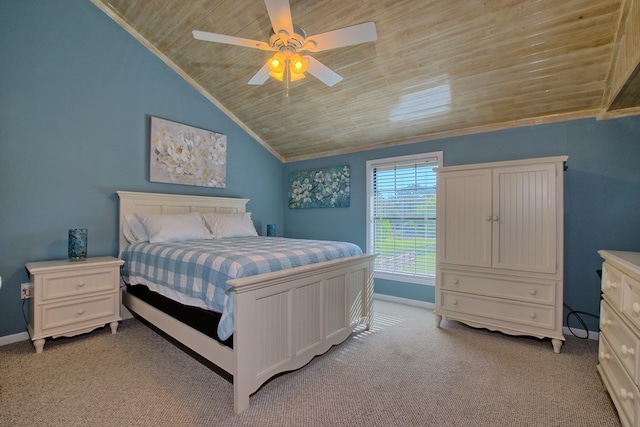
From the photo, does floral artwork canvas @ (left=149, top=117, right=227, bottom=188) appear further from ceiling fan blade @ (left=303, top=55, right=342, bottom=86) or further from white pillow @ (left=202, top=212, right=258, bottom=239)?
ceiling fan blade @ (left=303, top=55, right=342, bottom=86)

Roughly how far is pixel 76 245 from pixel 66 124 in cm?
120

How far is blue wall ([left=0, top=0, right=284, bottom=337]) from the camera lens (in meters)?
2.56

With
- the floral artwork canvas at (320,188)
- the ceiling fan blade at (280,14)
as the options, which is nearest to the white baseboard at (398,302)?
the floral artwork canvas at (320,188)

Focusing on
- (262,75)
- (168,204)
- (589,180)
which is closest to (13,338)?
(168,204)

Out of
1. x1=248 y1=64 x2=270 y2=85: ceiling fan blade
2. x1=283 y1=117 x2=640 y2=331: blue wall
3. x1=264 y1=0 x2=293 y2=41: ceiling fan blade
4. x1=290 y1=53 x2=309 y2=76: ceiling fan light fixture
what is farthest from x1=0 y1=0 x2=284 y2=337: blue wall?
x1=283 y1=117 x2=640 y2=331: blue wall

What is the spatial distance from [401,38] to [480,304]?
8.27ft

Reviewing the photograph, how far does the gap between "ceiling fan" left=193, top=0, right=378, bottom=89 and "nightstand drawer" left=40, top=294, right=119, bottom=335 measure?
7.82ft

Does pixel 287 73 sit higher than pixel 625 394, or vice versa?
pixel 287 73

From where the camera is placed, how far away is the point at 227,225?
3.57 m

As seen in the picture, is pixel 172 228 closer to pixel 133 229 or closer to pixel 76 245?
pixel 133 229

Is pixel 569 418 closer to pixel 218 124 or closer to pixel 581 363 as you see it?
pixel 581 363

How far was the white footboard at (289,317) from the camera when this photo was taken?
169cm

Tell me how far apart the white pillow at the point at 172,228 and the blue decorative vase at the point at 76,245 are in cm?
54

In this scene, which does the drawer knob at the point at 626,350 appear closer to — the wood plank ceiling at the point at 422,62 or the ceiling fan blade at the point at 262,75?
the wood plank ceiling at the point at 422,62
